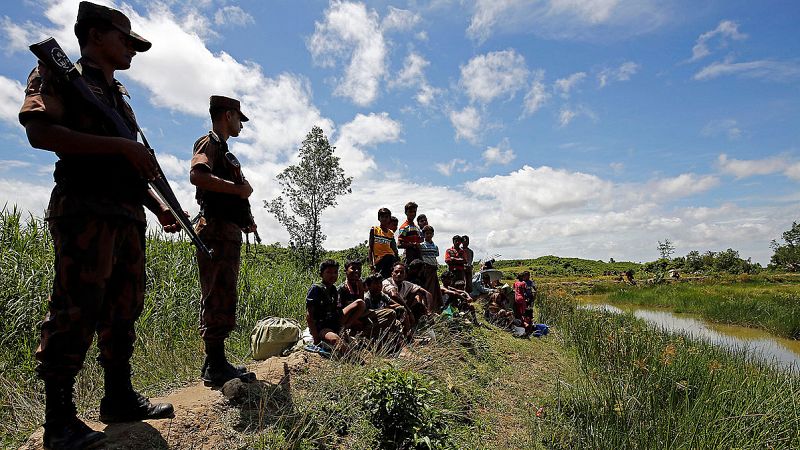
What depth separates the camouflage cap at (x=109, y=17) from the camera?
2.14 meters

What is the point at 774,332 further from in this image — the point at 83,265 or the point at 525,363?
the point at 83,265

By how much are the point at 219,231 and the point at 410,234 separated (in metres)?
4.25

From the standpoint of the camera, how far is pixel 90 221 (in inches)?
78.9

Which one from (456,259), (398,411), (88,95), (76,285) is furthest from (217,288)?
(456,259)

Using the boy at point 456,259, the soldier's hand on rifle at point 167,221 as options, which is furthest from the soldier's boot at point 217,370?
the boy at point 456,259

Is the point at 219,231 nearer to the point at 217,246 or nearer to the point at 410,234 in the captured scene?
the point at 217,246

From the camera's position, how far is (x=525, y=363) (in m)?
6.60

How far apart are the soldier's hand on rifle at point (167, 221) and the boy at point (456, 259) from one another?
6.23 m

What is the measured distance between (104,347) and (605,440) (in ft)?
13.1

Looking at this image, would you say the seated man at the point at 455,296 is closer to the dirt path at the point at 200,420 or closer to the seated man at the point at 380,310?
the seated man at the point at 380,310

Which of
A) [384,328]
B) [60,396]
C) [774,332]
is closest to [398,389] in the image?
[384,328]

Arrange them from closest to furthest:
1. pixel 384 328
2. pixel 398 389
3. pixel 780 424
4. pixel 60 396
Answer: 1. pixel 60 396
2. pixel 398 389
3. pixel 780 424
4. pixel 384 328

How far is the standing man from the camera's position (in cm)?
286

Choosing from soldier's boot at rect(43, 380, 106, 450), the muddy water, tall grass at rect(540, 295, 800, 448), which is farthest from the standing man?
the muddy water
